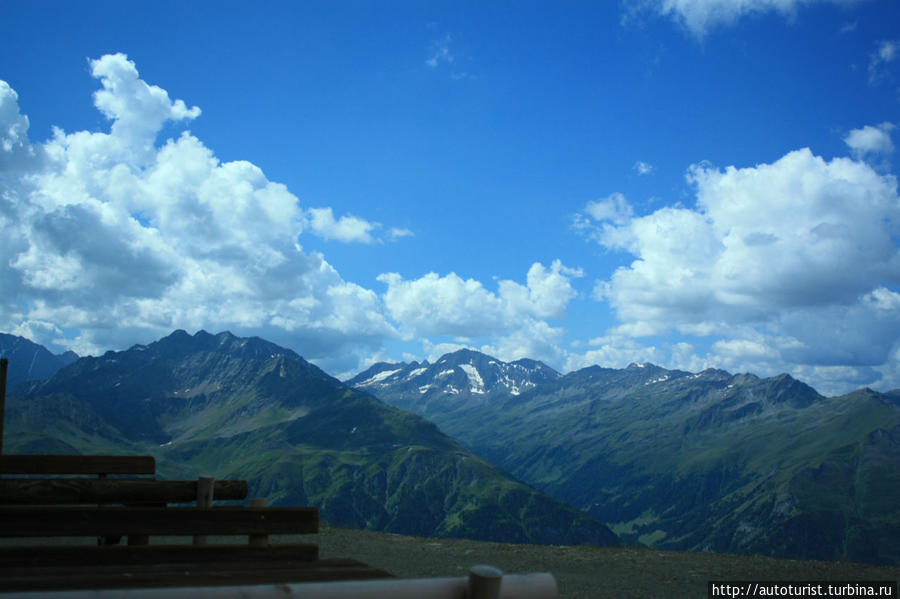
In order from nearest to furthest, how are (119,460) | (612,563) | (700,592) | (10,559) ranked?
(10,559), (119,460), (700,592), (612,563)

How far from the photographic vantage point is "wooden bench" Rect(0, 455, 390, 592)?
197 inches

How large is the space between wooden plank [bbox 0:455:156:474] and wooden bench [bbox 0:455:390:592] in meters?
2.53

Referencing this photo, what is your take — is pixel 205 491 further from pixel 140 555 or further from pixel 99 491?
pixel 140 555

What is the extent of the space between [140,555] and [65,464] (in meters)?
5.24

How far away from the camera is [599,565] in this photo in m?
19.5

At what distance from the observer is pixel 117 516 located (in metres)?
6.29

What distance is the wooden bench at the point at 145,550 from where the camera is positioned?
197 inches

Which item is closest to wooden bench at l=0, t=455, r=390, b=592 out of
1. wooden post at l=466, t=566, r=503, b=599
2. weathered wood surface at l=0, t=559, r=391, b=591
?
weathered wood surface at l=0, t=559, r=391, b=591

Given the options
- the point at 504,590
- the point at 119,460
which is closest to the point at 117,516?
the point at 504,590

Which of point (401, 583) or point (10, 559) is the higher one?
point (401, 583)

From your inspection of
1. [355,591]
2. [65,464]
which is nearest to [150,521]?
[355,591]

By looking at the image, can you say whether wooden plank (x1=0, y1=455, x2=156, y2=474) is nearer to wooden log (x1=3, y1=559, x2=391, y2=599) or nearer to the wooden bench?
the wooden bench

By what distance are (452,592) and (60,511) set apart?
4.11 metres

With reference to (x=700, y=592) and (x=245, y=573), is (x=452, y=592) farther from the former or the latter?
(x=700, y=592)
